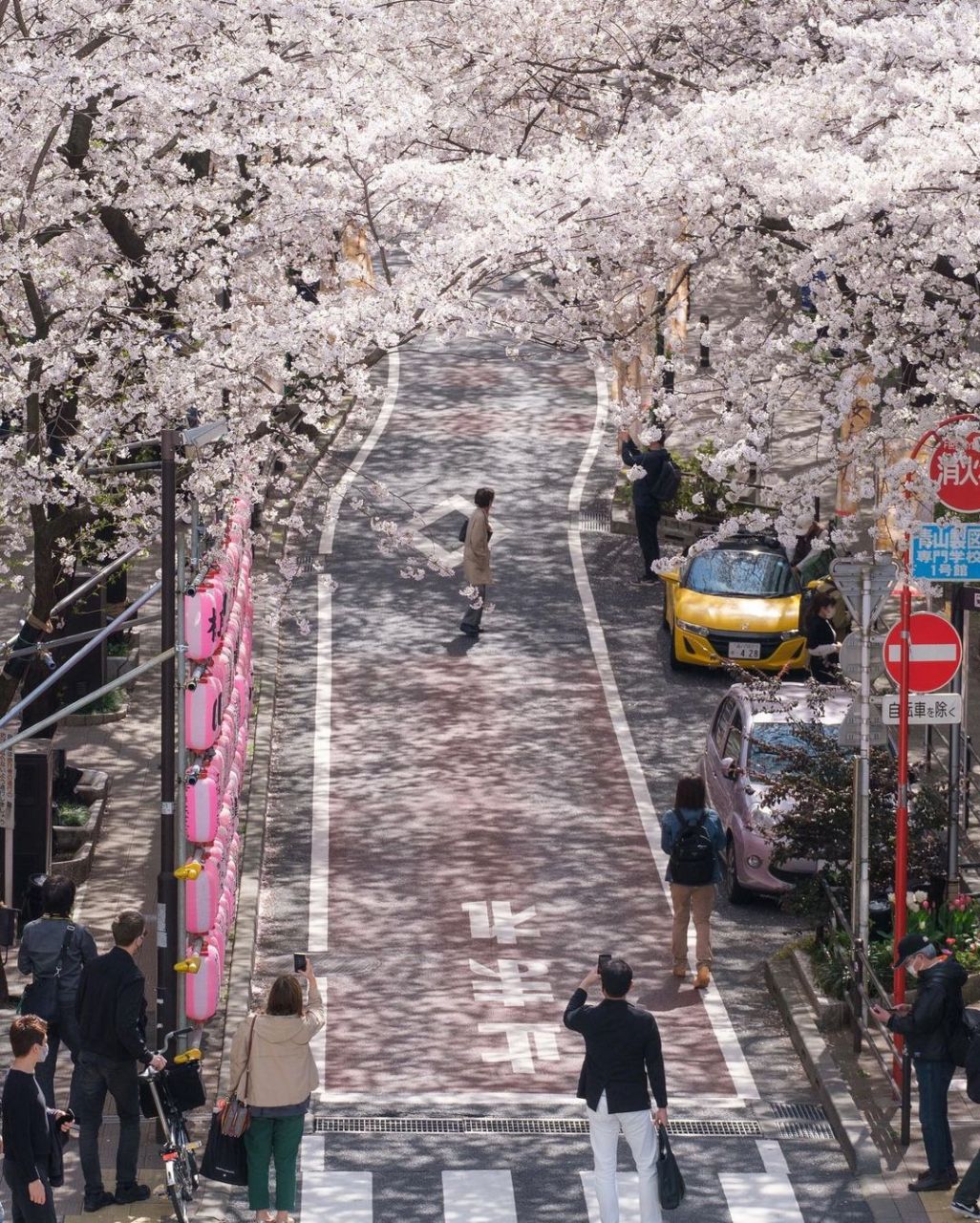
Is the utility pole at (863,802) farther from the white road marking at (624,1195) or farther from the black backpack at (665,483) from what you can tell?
the black backpack at (665,483)

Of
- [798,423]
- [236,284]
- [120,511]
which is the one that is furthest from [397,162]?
[798,423]

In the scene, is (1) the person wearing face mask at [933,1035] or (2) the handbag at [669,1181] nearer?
(2) the handbag at [669,1181]

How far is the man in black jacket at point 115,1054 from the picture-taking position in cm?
1409

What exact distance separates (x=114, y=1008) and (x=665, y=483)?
16.1m

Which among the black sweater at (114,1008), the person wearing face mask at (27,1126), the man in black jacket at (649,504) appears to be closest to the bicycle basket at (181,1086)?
the black sweater at (114,1008)

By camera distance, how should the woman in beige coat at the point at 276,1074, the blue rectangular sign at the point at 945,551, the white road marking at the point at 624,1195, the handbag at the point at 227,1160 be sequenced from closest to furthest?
the woman in beige coat at the point at 276,1074
the handbag at the point at 227,1160
the white road marking at the point at 624,1195
the blue rectangular sign at the point at 945,551

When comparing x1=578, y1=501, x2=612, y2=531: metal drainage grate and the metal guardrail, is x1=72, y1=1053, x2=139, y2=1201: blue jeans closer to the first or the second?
the metal guardrail

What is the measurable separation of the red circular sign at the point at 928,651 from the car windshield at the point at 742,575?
34.0 ft

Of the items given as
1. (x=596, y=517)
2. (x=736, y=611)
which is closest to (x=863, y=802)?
(x=736, y=611)

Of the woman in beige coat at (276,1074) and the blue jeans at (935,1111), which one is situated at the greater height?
the woman in beige coat at (276,1074)

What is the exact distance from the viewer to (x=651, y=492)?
28922mm

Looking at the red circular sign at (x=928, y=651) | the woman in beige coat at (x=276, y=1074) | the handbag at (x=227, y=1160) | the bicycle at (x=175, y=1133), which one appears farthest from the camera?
the red circular sign at (x=928, y=651)

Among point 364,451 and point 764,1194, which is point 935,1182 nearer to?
point 764,1194

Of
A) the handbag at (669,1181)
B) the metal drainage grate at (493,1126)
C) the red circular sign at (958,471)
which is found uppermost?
the red circular sign at (958,471)
